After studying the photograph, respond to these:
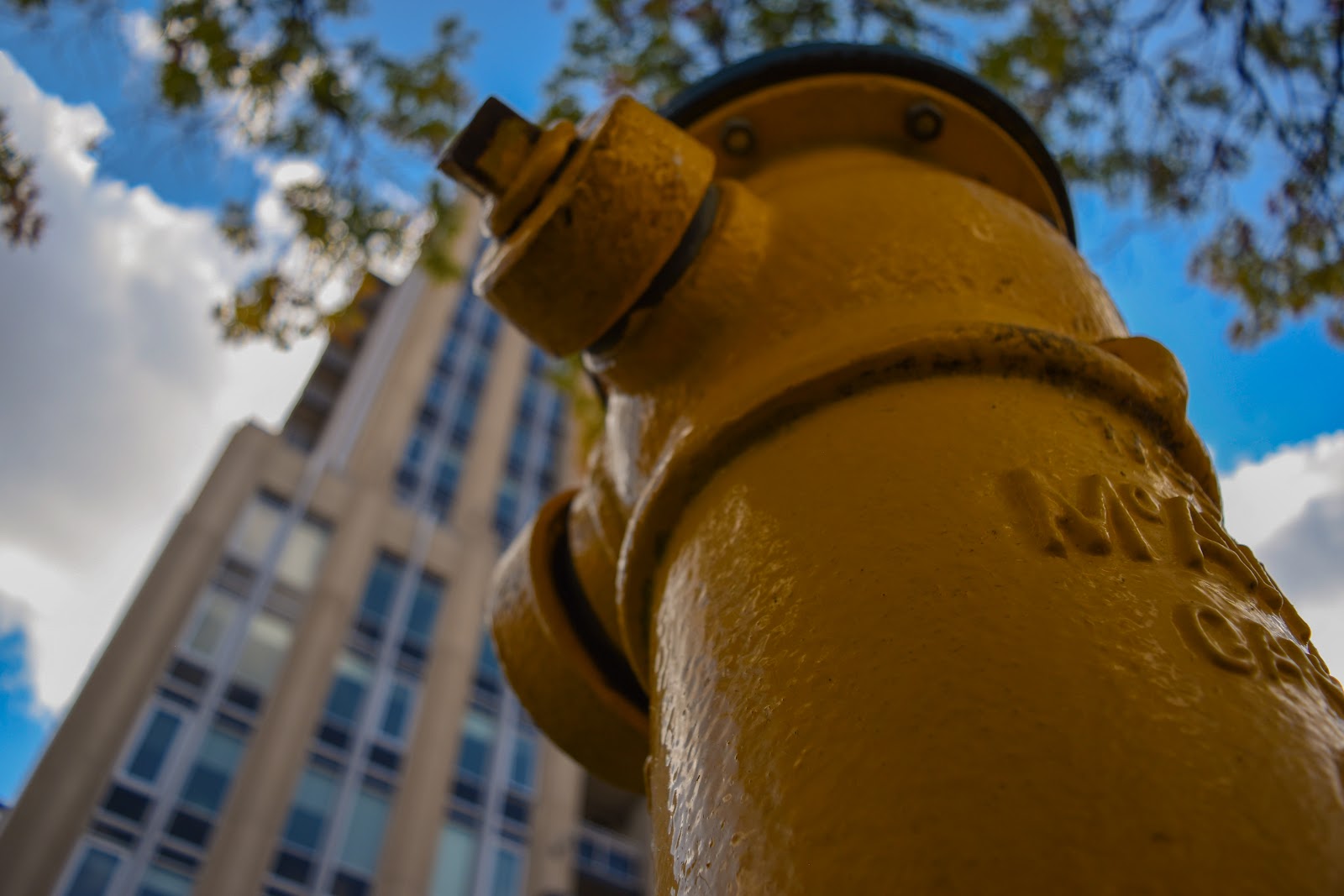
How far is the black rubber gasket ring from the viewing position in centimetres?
153

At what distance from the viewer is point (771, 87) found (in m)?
1.56

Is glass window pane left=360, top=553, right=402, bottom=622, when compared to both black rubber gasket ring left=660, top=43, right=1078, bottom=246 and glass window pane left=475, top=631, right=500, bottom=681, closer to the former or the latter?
glass window pane left=475, top=631, right=500, bottom=681

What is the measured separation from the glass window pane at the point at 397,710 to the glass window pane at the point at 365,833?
4.03 feet

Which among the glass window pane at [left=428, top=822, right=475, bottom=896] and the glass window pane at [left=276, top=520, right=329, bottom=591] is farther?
the glass window pane at [left=276, top=520, right=329, bottom=591]

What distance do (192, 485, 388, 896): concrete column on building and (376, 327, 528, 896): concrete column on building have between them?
1.79m

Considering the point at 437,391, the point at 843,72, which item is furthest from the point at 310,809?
the point at 843,72

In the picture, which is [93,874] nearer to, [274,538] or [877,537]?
[274,538]

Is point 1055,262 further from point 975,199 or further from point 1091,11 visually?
point 1091,11

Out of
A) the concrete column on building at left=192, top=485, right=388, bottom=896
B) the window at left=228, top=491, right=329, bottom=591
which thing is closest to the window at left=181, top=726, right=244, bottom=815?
the concrete column on building at left=192, top=485, right=388, bottom=896

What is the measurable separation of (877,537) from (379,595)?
18709mm

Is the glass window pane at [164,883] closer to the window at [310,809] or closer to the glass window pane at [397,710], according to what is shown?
the window at [310,809]

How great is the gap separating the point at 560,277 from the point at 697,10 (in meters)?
3.11

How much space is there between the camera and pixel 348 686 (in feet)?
53.9

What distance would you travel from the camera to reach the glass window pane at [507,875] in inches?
634
